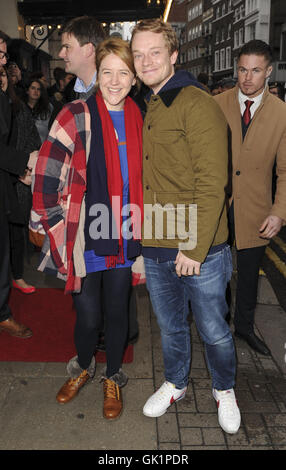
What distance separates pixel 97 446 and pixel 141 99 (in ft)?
7.14

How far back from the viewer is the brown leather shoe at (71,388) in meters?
2.82

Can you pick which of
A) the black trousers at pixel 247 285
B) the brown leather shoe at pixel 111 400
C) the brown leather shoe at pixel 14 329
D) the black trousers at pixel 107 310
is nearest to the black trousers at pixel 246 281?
the black trousers at pixel 247 285

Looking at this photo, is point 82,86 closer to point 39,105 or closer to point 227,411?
point 227,411

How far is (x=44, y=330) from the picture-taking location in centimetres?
383

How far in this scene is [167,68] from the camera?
2145 millimetres

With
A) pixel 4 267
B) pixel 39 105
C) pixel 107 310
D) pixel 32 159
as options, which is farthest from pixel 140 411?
pixel 39 105

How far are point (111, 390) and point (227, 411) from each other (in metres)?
0.78

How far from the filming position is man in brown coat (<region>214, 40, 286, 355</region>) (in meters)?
3.01

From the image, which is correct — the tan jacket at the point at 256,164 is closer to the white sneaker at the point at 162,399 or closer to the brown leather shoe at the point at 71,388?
the white sneaker at the point at 162,399

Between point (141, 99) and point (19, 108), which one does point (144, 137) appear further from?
point (19, 108)

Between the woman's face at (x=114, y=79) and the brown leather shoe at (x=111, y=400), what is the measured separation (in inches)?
72.8

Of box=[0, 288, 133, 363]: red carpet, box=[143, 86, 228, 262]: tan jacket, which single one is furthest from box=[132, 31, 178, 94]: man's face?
box=[0, 288, 133, 363]: red carpet

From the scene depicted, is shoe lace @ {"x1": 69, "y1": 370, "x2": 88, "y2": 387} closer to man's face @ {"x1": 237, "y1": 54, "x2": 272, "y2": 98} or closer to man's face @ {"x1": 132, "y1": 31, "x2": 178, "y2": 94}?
man's face @ {"x1": 132, "y1": 31, "x2": 178, "y2": 94}

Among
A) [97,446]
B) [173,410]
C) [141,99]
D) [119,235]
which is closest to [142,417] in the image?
[173,410]
